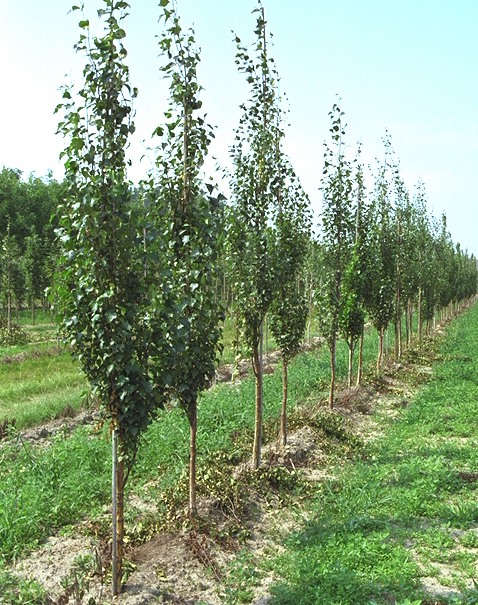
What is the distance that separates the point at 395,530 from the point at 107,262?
412cm

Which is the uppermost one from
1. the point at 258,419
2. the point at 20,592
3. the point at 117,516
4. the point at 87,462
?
the point at 258,419

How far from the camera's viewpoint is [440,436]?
9523 millimetres

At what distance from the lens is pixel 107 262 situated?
4.80 m

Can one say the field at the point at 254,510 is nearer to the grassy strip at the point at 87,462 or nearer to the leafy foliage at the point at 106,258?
the grassy strip at the point at 87,462

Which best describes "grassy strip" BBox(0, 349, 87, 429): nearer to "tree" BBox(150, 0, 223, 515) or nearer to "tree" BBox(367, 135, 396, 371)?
"tree" BBox(150, 0, 223, 515)

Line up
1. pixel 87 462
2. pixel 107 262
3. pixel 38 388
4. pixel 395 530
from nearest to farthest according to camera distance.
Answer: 1. pixel 107 262
2. pixel 395 530
3. pixel 87 462
4. pixel 38 388

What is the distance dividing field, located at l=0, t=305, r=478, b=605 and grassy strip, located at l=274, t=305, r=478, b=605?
0.05 feet

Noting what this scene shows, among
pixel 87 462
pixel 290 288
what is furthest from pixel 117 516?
pixel 290 288

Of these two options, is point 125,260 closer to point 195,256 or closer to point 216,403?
point 195,256

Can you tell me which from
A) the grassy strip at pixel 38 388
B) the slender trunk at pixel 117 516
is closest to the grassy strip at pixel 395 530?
the slender trunk at pixel 117 516

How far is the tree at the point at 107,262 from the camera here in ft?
15.5

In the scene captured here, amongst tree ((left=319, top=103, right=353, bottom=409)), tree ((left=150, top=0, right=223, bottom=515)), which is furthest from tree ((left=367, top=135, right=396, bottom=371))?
tree ((left=150, top=0, right=223, bottom=515))

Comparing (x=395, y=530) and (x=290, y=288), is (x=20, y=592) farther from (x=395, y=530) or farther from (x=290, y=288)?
(x=290, y=288)

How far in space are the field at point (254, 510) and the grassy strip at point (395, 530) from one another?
17mm
